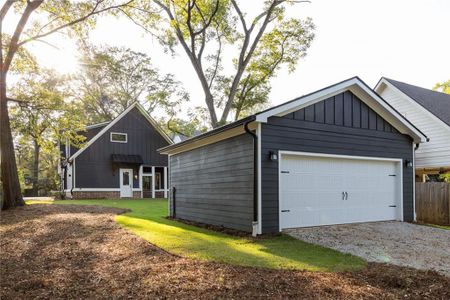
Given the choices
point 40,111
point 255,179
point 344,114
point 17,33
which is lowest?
point 255,179

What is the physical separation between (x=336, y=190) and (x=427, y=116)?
8.44 meters

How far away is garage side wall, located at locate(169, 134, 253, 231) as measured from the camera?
8312 millimetres

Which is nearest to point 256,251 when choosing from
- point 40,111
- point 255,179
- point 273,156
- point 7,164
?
point 255,179

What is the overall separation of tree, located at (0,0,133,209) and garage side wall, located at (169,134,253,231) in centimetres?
650

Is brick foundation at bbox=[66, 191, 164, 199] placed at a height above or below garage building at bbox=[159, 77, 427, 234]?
below

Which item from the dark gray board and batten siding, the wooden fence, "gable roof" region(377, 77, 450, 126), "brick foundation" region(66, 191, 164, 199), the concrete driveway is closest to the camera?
the concrete driveway

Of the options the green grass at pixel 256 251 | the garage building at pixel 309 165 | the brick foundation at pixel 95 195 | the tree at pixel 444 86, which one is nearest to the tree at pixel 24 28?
the garage building at pixel 309 165

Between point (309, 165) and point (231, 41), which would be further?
point (231, 41)

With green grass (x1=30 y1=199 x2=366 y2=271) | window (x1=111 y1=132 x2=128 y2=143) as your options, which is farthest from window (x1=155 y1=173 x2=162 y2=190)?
green grass (x1=30 y1=199 x2=366 y2=271)

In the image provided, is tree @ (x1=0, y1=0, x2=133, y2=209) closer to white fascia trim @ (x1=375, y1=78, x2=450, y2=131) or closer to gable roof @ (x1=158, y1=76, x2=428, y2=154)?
gable roof @ (x1=158, y1=76, x2=428, y2=154)

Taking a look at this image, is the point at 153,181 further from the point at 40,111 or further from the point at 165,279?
the point at 165,279

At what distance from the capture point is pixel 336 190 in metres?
9.32

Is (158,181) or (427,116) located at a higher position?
(427,116)

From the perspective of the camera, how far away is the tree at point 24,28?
13.3m
